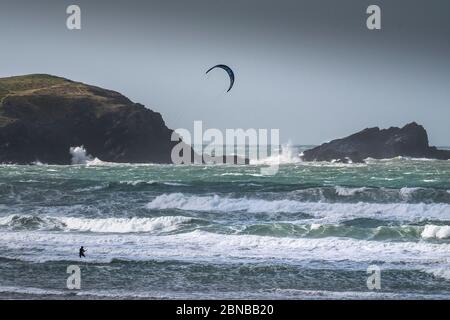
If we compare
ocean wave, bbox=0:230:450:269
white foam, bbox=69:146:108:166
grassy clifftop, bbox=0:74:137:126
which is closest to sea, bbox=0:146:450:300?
ocean wave, bbox=0:230:450:269

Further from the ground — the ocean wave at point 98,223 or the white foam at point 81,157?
the white foam at point 81,157

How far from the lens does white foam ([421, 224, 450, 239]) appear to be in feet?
68.5

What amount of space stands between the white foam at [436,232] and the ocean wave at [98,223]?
8344 mm

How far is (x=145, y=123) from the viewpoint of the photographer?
83750mm

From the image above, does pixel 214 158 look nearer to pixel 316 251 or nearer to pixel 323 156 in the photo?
pixel 323 156

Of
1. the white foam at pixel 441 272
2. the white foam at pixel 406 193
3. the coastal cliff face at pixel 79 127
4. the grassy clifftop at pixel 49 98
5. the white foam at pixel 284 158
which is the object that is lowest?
the white foam at pixel 441 272

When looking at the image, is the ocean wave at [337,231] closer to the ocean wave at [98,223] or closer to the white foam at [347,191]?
the ocean wave at [98,223]

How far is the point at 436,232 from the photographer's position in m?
21.2

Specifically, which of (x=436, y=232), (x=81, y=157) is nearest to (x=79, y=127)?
(x=81, y=157)

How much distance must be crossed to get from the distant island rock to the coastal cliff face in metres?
19.1

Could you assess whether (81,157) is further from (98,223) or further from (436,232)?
(436,232)

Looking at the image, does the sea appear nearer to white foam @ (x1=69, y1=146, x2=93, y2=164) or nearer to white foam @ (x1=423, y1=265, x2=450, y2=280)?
white foam @ (x1=423, y1=265, x2=450, y2=280)

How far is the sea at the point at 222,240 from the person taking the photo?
1380cm

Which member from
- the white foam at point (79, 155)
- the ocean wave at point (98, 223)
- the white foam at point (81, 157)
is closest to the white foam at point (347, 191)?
the ocean wave at point (98, 223)
